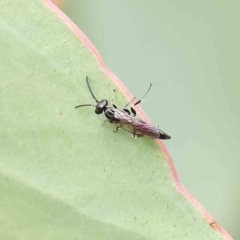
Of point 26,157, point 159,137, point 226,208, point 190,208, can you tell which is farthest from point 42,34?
point 226,208

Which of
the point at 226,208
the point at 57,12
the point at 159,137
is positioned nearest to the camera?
the point at 57,12

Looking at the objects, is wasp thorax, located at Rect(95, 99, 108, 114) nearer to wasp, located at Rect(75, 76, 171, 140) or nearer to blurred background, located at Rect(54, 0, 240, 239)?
wasp, located at Rect(75, 76, 171, 140)

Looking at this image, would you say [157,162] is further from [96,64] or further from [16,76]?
[16,76]

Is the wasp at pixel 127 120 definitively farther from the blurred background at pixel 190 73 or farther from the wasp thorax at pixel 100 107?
the blurred background at pixel 190 73

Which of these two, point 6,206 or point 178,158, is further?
point 178,158

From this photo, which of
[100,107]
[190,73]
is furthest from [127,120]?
[190,73]
